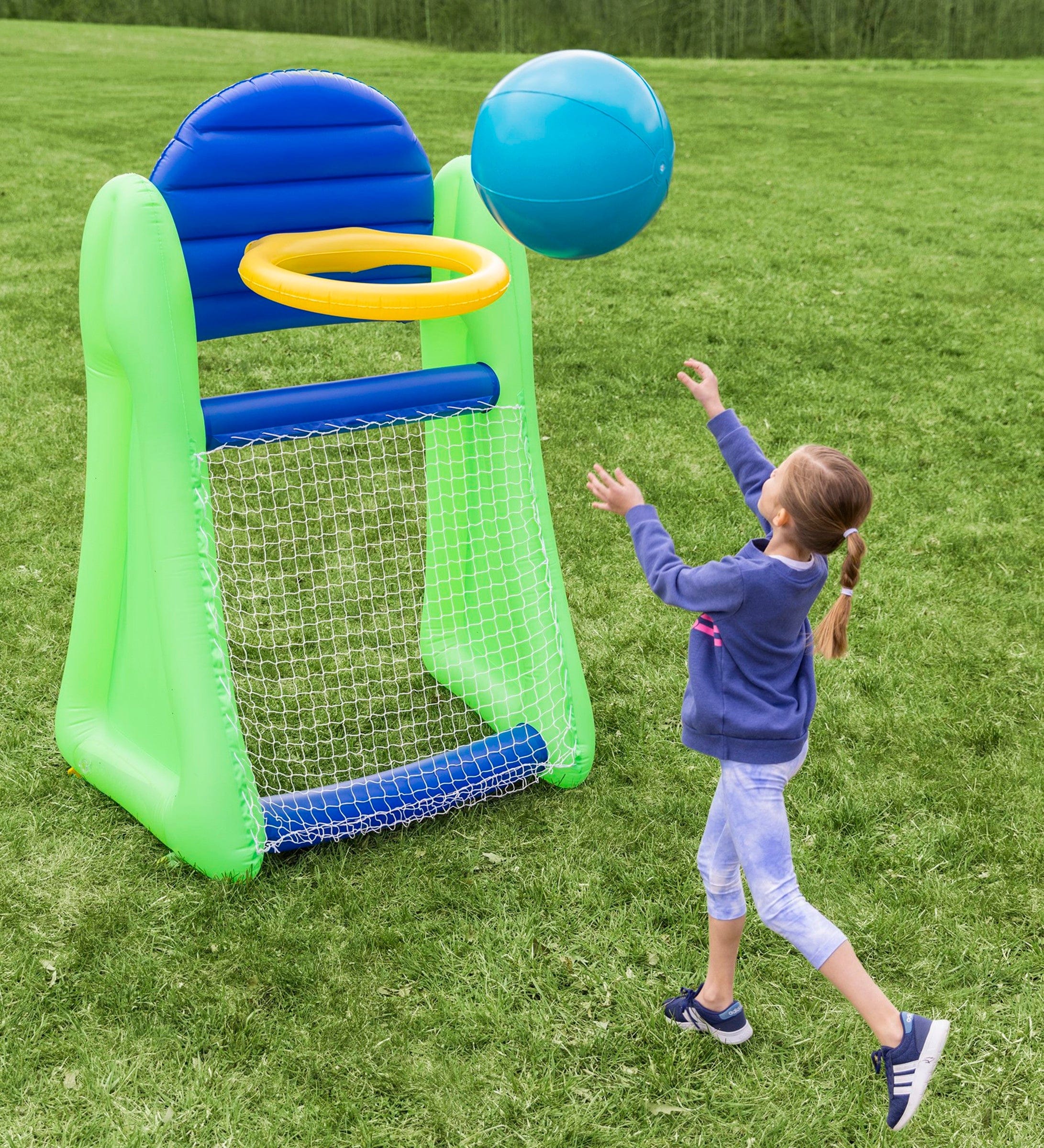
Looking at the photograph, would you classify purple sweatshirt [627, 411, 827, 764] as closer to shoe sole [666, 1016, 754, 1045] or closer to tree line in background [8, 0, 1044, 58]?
shoe sole [666, 1016, 754, 1045]

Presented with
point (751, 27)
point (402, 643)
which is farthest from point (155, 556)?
point (751, 27)

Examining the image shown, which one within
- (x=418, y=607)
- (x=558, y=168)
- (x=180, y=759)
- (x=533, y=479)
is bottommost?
(x=418, y=607)

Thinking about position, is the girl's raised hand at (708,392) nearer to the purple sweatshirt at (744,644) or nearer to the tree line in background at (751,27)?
the purple sweatshirt at (744,644)

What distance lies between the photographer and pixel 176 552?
11.9 feet

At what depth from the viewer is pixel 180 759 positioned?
375cm

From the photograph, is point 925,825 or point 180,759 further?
point 925,825

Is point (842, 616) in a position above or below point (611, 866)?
above

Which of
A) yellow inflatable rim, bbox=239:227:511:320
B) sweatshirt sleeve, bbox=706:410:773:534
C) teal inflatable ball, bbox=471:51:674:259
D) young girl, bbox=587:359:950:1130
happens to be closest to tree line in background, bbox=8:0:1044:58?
yellow inflatable rim, bbox=239:227:511:320

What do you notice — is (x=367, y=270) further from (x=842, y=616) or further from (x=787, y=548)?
(x=842, y=616)

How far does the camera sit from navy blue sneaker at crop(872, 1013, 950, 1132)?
281cm

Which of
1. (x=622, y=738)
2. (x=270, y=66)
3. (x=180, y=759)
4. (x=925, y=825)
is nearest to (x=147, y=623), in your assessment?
(x=180, y=759)

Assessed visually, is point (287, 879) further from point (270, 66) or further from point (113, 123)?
point (270, 66)

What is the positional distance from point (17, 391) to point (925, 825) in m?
6.06

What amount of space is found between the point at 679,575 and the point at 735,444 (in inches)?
21.4
